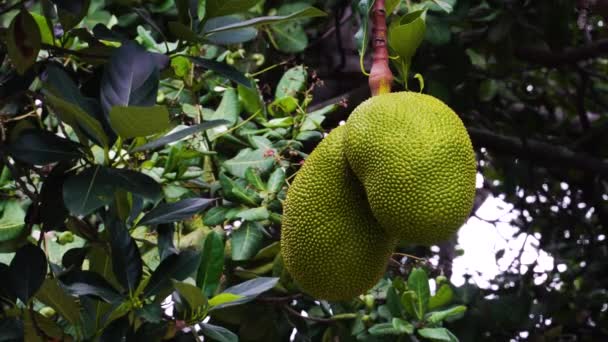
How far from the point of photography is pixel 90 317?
108cm

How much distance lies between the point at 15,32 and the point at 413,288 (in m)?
0.82

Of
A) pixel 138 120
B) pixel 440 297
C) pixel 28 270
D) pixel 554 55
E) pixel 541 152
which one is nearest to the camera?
pixel 138 120

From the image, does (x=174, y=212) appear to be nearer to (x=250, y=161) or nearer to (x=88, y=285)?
(x=88, y=285)

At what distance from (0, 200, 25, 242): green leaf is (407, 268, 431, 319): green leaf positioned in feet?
1.96

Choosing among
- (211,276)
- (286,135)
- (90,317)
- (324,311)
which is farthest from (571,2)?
(90,317)

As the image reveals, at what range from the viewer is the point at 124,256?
1.01 m

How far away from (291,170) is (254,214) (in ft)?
0.72

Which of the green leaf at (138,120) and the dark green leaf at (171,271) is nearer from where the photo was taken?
the green leaf at (138,120)

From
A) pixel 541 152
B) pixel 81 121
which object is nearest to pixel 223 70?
pixel 81 121

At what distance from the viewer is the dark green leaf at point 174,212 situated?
3.42 feet

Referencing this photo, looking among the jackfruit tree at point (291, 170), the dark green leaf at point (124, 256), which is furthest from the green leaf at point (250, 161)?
the dark green leaf at point (124, 256)

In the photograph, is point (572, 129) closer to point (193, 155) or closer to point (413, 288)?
point (413, 288)

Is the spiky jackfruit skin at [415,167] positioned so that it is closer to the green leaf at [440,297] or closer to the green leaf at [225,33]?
the green leaf at [225,33]

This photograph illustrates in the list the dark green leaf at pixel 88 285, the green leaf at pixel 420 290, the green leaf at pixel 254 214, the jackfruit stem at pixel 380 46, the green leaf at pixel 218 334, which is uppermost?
the jackfruit stem at pixel 380 46
